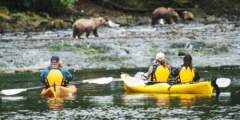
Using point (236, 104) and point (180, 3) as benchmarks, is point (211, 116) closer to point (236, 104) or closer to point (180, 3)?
point (236, 104)

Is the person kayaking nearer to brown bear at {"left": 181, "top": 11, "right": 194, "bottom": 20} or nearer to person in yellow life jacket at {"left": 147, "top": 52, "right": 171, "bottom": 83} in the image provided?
person in yellow life jacket at {"left": 147, "top": 52, "right": 171, "bottom": 83}

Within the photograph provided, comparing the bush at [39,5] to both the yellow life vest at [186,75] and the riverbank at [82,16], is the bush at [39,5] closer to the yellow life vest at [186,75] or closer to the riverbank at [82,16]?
the riverbank at [82,16]

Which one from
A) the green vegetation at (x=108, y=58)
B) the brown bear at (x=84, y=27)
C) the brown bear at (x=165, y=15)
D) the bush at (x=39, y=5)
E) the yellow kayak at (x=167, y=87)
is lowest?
the yellow kayak at (x=167, y=87)

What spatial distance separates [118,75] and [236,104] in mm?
6768

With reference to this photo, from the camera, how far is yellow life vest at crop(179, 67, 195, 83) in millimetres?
16641

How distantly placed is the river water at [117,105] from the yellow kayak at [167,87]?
204mm

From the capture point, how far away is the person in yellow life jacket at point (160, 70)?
1694cm

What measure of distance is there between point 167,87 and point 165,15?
19572 millimetres

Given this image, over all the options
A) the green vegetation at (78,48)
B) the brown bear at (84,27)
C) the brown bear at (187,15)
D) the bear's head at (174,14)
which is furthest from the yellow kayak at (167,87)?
the brown bear at (187,15)

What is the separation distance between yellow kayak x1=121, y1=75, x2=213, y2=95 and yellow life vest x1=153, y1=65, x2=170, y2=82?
0.20 m

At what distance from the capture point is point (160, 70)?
17047mm

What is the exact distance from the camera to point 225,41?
27.8 meters

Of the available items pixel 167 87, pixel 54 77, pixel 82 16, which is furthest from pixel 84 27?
pixel 54 77

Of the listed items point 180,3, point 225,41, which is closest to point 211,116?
point 225,41
